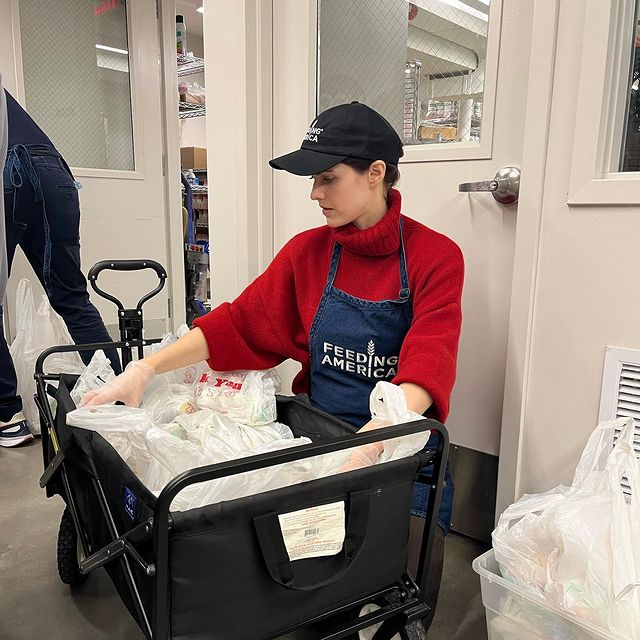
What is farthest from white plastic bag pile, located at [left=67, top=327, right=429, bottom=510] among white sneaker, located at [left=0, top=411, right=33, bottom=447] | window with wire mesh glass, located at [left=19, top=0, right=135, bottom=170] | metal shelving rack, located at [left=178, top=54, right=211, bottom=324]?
metal shelving rack, located at [left=178, top=54, right=211, bottom=324]

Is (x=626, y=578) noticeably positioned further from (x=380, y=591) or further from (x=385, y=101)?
(x=385, y=101)

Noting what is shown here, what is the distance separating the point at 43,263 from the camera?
215 cm

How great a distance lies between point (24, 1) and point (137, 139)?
836 millimetres

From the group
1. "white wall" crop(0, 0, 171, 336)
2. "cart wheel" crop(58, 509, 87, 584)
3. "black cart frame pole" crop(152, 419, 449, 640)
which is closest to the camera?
"black cart frame pole" crop(152, 419, 449, 640)

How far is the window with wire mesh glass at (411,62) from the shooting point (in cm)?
148

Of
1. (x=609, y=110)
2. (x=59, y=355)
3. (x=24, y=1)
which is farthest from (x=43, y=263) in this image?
(x=609, y=110)

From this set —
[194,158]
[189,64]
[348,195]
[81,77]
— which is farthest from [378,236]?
[194,158]

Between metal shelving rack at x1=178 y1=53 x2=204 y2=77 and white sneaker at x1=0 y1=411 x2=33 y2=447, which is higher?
metal shelving rack at x1=178 y1=53 x2=204 y2=77

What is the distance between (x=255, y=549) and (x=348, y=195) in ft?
2.35

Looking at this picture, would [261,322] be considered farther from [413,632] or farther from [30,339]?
[30,339]

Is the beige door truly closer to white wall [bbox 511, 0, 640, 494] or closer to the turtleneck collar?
white wall [bbox 511, 0, 640, 494]

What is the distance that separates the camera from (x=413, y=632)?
979 mm

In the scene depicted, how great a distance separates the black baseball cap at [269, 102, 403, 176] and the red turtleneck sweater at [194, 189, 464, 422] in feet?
0.49

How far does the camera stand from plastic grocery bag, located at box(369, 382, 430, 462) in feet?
3.01
